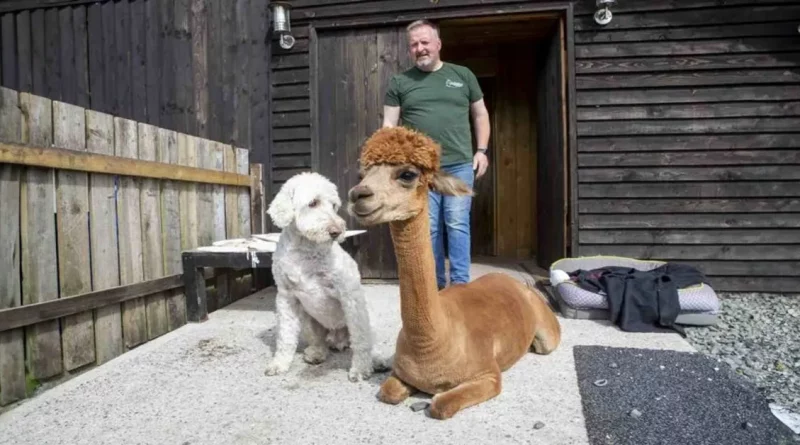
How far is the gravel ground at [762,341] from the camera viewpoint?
2.55 metres

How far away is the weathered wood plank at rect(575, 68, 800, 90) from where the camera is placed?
4.70m

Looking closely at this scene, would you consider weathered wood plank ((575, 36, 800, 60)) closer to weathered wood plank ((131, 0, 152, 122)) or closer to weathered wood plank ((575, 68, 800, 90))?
weathered wood plank ((575, 68, 800, 90))

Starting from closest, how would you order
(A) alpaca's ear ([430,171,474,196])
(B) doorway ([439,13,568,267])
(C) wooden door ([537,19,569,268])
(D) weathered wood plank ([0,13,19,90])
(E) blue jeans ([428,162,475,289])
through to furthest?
1. (A) alpaca's ear ([430,171,474,196])
2. (E) blue jeans ([428,162,475,289])
3. (C) wooden door ([537,19,569,268])
4. (D) weathered wood plank ([0,13,19,90])
5. (B) doorway ([439,13,568,267])

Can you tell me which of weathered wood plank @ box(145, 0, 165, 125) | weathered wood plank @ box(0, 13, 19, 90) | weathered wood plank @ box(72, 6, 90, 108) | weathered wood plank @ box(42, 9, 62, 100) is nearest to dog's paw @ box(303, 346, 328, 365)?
weathered wood plank @ box(145, 0, 165, 125)

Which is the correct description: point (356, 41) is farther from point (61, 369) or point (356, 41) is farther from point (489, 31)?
point (61, 369)

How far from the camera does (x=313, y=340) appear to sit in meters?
2.80

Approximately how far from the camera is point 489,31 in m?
6.32

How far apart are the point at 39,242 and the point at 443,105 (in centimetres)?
280

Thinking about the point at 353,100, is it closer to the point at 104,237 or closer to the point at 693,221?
the point at 104,237

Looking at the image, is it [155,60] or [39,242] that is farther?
[155,60]

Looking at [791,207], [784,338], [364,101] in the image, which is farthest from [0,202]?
[791,207]

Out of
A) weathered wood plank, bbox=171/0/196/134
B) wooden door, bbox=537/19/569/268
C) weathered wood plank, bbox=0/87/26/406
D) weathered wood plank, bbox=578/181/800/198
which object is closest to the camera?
weathered wood plank, bbox=0/87/26/406

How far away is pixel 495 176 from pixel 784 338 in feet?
16.4

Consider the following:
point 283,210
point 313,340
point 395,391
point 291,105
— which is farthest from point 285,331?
point 291,105
